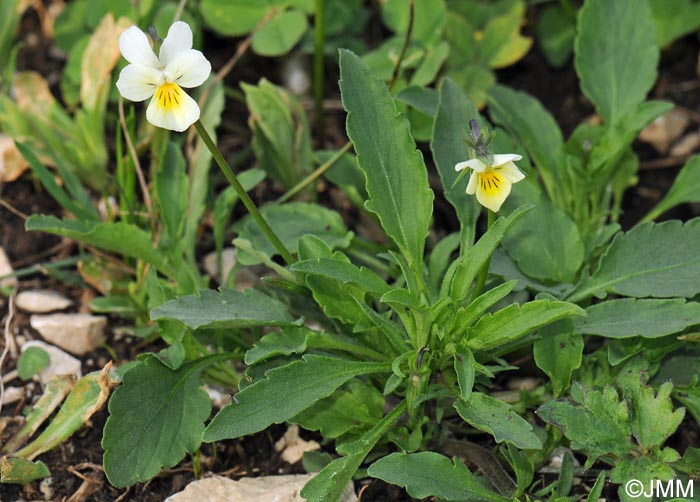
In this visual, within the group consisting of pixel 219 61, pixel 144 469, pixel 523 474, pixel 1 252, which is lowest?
pixel 523 474

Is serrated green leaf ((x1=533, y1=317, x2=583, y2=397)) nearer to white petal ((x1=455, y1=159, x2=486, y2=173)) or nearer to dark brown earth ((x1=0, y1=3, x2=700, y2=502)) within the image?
dark brown earth ((x1=0, y1=3, x2=700, y2=502))

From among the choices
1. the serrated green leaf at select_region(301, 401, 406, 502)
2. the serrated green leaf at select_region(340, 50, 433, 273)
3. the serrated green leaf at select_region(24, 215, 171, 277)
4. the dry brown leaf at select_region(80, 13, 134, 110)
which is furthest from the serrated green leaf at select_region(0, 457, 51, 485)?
the dry brown leaf at select_region(80, 13, 134, 110)

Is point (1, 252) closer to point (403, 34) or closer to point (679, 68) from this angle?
point (403, 34)

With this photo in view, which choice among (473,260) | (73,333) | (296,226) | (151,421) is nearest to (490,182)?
(473,260)

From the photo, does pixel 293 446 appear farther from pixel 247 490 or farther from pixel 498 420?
pixel 498 420

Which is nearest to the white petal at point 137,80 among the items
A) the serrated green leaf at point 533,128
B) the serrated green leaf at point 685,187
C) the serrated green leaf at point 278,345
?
the serrated green leaf at point 278,345

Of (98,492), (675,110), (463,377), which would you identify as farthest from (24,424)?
(675,110)
